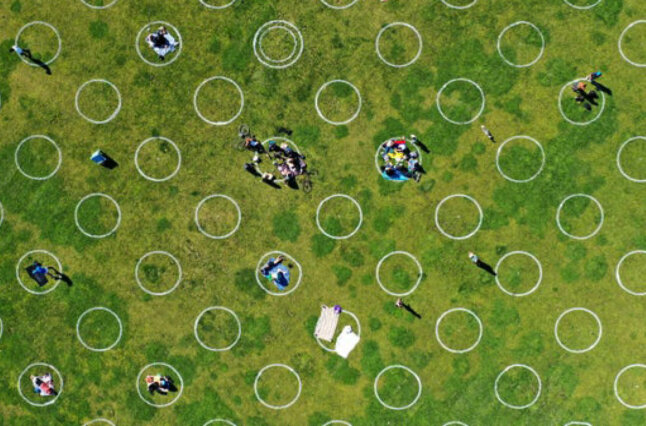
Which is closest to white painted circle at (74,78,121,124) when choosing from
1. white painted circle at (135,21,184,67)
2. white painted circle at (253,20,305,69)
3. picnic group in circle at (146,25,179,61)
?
white painted circle at (135,21,184,67)

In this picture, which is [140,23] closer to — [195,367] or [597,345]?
[195,367]

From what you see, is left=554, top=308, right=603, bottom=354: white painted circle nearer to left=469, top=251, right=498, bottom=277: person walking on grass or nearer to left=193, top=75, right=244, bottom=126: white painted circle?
left=469, top=251, right=498, bottom=277: person walking on grass

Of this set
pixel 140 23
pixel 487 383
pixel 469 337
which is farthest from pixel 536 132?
pixel 140 23

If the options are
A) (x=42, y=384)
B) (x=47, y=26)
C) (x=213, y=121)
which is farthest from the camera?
(x=47, y=26)

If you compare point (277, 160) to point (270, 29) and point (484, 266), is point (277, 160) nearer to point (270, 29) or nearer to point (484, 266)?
point (270, 29)

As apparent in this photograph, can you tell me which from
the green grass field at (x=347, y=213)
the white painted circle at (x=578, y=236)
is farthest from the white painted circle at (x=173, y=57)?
the white painted circle at (x=578, y=236)

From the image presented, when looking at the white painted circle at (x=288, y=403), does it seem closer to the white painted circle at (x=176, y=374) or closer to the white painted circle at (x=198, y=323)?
the white painted circle at (x=198, y=323)

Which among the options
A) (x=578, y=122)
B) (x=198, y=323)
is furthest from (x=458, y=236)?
(x=198, y=323)
